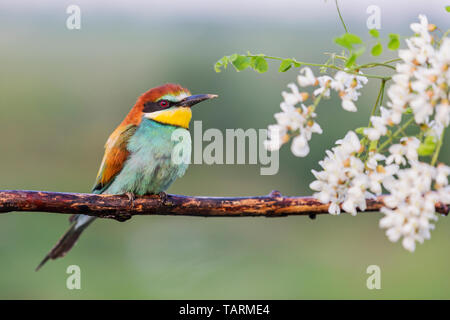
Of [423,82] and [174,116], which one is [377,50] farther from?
[174,116]

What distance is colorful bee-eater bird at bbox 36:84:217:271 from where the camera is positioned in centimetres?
239

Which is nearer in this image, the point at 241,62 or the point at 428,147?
the point at 428,147

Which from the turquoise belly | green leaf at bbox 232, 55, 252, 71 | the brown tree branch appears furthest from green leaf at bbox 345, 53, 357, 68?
the turquoise belly

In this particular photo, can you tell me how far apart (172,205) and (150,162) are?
1.52 feet

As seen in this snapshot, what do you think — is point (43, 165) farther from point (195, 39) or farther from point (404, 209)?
point (404, 209)

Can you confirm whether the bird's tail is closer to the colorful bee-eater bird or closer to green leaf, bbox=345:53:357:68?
the colorful bee-eater bird

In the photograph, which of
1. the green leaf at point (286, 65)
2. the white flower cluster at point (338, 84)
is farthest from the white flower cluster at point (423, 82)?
the green leaf at point (286, 65)

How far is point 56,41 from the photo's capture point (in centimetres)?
1238

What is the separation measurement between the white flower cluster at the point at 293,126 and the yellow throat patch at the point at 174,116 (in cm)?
133

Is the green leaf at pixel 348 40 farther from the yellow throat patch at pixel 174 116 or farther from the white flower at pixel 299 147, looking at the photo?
the yellow throat patch at pixel 174 116

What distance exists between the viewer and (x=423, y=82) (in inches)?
42.4

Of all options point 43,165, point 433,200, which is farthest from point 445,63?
point 43,165

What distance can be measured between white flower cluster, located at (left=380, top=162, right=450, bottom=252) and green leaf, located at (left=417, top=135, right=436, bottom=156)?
4 centimetres

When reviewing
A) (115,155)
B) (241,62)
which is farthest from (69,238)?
(241,62)
